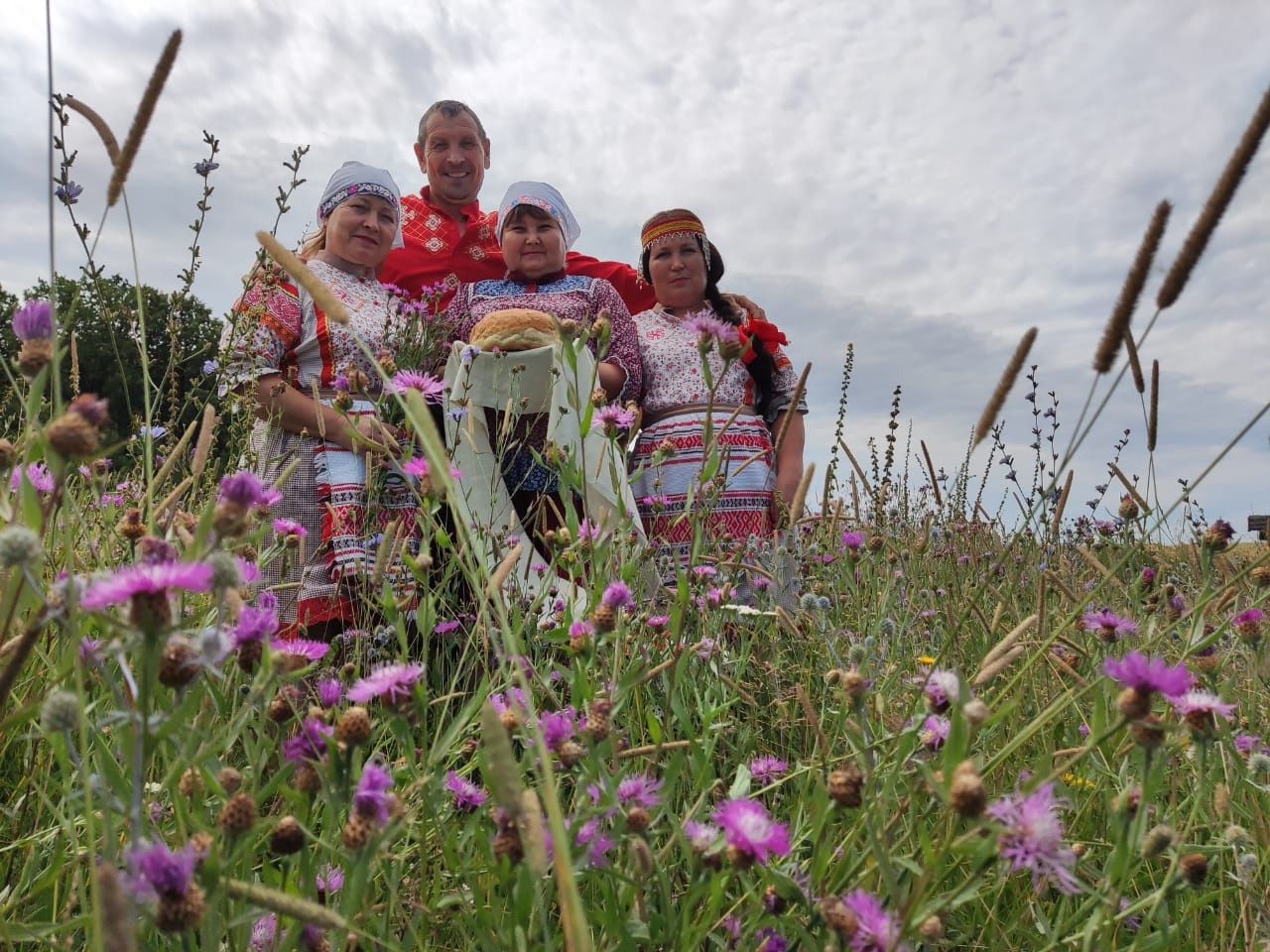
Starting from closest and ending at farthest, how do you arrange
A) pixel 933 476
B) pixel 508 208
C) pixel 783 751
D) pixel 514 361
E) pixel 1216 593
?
pixel 1216 593
pixel 783 751
pixel 933 476
pixel 514 361
pixel 508 208

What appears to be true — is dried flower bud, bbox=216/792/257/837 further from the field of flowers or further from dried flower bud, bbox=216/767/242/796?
dried flower bud, bbox=216/767/242/796

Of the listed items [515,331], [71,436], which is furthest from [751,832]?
[515,331]

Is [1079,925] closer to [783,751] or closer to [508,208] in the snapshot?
[783,751]

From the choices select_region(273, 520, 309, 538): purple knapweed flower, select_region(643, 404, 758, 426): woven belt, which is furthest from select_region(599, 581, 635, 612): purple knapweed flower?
select_region(643, 404, 758, 426): woven belt

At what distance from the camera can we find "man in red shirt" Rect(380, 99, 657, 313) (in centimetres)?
301

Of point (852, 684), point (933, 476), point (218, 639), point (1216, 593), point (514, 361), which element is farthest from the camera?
point (514, 361)

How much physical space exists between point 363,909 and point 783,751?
2.91 feet

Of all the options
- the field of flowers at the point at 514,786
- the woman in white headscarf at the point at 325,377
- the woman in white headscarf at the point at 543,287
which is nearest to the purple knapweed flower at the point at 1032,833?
the field of flowers at the point at 514,786

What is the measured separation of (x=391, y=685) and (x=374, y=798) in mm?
129

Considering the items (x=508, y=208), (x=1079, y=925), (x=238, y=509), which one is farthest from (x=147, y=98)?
(x=508, y=208)

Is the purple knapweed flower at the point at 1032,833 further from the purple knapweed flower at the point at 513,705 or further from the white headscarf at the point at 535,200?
the white headscarf at the point at 535,200

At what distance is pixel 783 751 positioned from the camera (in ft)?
4.88

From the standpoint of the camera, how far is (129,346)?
6082 mm

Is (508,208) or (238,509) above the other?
(508,208)
